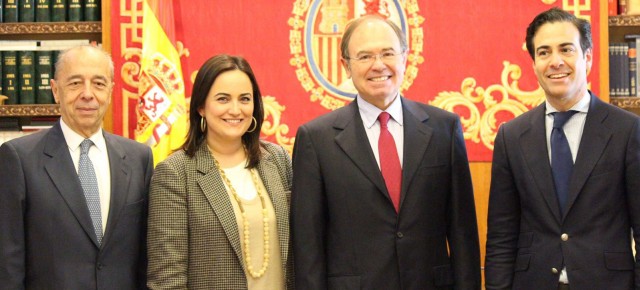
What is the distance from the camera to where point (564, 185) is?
241cm

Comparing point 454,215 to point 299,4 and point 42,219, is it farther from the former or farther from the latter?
point 299,4

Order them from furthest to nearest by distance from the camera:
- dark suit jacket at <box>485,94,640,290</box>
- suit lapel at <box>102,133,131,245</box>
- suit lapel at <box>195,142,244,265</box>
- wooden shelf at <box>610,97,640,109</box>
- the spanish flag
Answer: wooden shelf at <box>610,97,640,109</box>
the spanish flag
suit lapel at <box>102,133,131,245</box>
suit lapel at <box>195,142,244,265</box>
dark suit jacket at <box>485,94,640,290</box>

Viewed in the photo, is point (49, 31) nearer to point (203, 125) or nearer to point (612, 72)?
point (203, 125)

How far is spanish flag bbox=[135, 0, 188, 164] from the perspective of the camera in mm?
3842

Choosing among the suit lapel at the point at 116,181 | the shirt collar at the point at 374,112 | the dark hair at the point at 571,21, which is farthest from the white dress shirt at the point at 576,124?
the suit lapel at the point at 116,181

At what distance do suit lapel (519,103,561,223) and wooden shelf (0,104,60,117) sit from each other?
2710 millimetres

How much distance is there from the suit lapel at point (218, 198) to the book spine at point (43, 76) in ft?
6.56

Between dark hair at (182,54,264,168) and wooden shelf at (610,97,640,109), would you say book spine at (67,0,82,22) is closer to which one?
dark hair at (182,54,264,168)

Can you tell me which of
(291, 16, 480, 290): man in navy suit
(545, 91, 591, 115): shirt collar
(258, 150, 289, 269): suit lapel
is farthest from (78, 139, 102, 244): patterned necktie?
(545, 91, 591, 115): shirt collar

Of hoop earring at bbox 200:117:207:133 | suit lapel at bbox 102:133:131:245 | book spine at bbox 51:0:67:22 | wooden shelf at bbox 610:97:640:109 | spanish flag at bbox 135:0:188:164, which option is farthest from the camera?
book spine at bbox 51:0:67:22

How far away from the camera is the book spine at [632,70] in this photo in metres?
4.14

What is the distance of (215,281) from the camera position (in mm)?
2420

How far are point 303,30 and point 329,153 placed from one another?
1.85 metres

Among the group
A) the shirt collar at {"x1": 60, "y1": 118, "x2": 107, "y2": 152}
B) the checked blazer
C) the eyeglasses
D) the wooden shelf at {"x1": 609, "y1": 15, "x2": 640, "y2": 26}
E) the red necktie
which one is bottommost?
the checked blazer
